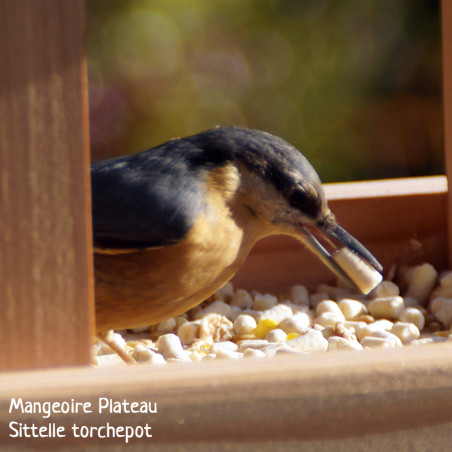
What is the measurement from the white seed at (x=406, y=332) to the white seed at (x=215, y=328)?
0.34 meters

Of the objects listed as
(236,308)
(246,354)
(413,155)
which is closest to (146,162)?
(246,354)

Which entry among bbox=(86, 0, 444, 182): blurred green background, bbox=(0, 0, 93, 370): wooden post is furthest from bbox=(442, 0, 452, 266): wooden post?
bbox=(0, 0, 93, 370): wooden post

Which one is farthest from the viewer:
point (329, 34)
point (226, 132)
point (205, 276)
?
point (329, 34)

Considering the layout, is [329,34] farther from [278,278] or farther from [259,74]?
[278,278]

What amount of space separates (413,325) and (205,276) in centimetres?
50

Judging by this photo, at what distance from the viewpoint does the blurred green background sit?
2576 millimetres

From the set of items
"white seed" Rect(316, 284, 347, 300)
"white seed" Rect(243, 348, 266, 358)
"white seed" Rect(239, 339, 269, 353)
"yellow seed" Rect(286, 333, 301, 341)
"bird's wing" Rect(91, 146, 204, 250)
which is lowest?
"white seed" Rect(243, 348, 266, 358)

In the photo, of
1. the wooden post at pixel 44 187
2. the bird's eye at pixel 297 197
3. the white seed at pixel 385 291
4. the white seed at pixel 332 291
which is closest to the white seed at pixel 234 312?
the white seed at pixel 332 291

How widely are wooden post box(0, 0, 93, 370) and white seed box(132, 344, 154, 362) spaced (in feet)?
2.40

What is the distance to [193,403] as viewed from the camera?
0.72 metres

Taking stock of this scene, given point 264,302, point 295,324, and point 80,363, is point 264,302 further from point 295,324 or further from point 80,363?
point 80,363

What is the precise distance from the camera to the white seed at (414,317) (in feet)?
5.02

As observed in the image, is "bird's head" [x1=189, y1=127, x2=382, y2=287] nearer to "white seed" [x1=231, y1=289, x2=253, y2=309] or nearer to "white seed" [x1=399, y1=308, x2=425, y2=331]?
"white seed" [x1=399, y1=308, x2=425, y2=331]

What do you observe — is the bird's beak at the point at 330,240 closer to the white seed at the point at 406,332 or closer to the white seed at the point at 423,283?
the white seed at the point at 406,332
